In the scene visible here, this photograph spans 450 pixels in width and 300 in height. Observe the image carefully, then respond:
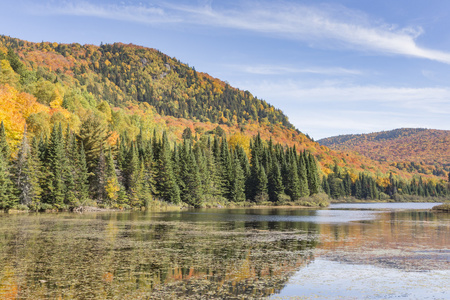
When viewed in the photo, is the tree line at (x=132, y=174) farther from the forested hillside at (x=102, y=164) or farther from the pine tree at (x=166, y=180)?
the forested hillside at (x=102, y=164)

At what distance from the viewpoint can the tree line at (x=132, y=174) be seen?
69375 millimetres

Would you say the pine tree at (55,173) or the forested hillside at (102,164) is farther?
the pine tree at (55,173)

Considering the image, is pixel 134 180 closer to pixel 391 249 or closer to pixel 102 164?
pixel 102 164

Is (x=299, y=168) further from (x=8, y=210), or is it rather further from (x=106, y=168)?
(x=8, y=210)

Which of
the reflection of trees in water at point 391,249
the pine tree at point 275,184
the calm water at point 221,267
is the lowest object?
the reflection of trees in water at point 391,249

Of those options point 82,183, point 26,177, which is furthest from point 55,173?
point 26,177

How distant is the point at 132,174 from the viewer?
87.6m

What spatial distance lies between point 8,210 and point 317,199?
85.5m

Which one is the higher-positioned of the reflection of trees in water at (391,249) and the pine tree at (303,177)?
the pine tree at (303,177)

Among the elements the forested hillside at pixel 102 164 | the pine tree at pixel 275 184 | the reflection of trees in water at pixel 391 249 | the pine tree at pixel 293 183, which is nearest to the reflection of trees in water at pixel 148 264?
the reflection of trees in water at pixel 391 249

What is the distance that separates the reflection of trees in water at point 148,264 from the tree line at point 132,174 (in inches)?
1521

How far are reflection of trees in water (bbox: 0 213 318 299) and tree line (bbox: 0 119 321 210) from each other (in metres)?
38.6

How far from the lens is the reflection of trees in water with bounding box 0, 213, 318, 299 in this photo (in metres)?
16.2

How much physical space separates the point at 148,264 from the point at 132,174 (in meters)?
68.0
